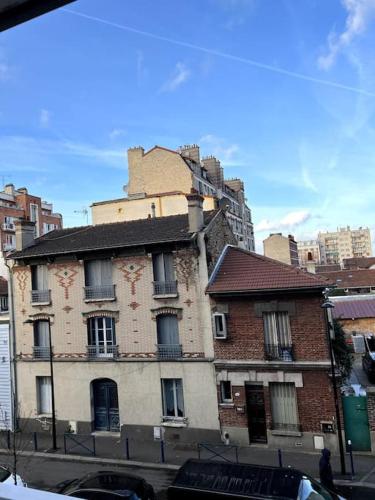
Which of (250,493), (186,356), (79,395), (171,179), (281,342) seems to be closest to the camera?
(250,493)

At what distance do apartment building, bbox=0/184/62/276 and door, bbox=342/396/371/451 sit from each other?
54.3 m

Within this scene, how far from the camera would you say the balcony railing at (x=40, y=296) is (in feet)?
73.6

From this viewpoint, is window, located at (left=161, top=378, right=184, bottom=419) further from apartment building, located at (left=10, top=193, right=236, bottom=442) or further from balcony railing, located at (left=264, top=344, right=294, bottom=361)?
balcony railing, located at (left=264, top=344, right=294, bottom=361)

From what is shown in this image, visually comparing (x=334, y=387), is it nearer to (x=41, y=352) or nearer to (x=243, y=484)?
Answer: (x=243, y=484)

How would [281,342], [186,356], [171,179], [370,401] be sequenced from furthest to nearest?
1. [171,179]
2. [186,356]
3. [281,342]
4. [370,401]

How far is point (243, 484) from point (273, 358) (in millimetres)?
7674

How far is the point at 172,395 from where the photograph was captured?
20172 millimetres

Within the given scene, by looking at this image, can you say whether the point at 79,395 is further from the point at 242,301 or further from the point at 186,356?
the point at 242,301

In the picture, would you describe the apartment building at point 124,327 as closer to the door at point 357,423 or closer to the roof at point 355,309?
the door at point 357,423

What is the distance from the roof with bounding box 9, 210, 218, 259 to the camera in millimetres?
20719

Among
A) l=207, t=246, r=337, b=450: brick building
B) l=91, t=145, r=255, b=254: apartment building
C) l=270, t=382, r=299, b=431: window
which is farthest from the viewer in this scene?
l=91, t=145, r=255, b=254: apartment building

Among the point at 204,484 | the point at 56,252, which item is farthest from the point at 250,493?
the point at 56,252

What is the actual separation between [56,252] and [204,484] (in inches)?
541

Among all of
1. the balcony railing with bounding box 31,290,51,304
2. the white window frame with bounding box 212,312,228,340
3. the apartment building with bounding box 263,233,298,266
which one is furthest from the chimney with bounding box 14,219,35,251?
the apartment building with bounding box 263,233,298,266
